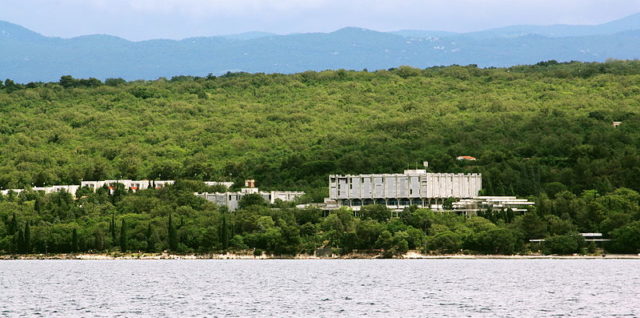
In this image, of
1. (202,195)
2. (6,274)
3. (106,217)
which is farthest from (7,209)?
(6,274)

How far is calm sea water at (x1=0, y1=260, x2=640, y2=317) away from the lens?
6906 cm

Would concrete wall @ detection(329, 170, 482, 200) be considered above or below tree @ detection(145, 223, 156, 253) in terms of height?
above

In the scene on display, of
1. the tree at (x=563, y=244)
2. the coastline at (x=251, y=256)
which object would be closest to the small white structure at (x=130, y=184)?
the coastline at (x=251, y=256)

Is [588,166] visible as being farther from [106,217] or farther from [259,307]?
[259,307]

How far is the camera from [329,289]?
85.5 m

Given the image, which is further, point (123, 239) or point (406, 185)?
point (406, 185)


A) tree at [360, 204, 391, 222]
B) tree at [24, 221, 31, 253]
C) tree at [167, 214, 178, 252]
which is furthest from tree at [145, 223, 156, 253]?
tree at [360, 204, 391, 222]

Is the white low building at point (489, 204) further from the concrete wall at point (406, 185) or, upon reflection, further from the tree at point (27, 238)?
the tree at point (27, 238)

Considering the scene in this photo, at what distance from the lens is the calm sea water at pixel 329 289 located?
69.1 m

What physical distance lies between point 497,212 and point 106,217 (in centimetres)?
4748

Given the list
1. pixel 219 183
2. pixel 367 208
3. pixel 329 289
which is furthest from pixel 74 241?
pixel 329 289

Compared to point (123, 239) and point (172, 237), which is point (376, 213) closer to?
point (172, 237)

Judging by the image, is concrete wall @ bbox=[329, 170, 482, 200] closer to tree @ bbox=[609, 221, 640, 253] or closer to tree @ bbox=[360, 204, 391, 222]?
tree @ bbox=[360, 204, 391, 222]

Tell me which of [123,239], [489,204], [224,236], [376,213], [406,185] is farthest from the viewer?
[406,185]
